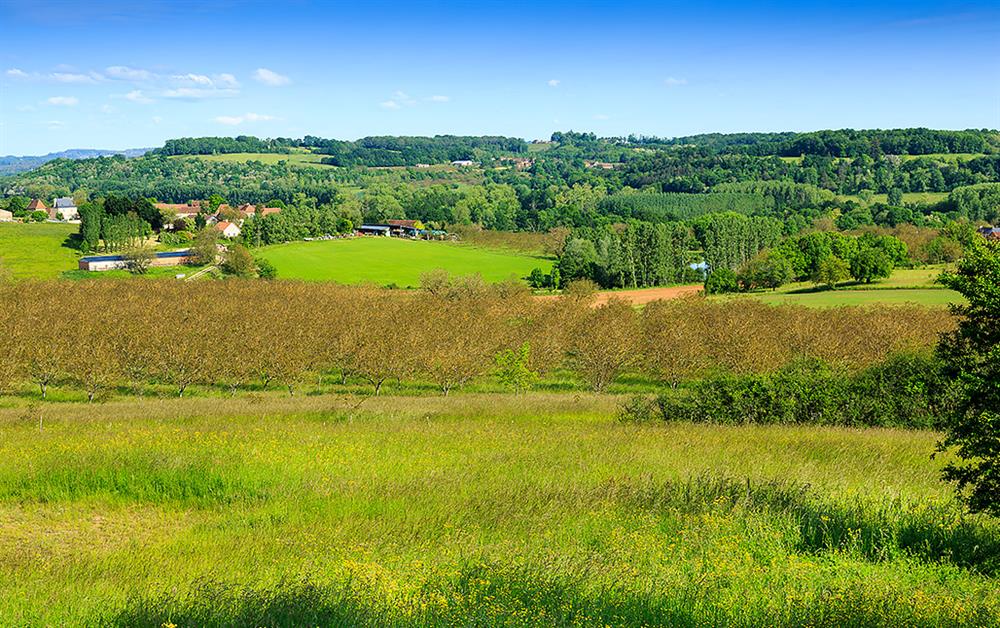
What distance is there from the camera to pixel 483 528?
14430mm

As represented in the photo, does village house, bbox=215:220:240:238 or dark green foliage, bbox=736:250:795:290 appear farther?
village house, bbox=215:220:240:238

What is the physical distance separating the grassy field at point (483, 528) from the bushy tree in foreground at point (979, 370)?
149 centimetres

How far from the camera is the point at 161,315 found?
5678 cm

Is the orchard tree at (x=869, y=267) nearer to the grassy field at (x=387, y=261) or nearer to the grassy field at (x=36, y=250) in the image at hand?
the grassy field at (x=387, y=261)

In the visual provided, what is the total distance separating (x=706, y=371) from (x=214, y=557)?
3950cm

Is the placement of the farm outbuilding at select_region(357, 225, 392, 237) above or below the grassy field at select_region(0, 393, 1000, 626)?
above

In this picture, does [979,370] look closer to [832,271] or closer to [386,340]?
[386,340]

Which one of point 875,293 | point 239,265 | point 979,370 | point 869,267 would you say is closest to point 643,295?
point 875,293

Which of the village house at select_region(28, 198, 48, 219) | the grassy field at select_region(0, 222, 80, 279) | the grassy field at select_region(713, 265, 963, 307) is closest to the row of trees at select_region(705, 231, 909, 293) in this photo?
the grassy field at select_region(713, 265, 963, 307)

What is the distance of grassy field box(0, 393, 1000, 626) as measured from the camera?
975 cm

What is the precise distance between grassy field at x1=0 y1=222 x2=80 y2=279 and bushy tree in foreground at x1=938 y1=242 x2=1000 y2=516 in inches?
3967

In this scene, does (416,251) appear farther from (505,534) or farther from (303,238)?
(505,534)

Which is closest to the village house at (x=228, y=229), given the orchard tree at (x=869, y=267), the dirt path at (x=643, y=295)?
the dirt path at (x=643, y=295)

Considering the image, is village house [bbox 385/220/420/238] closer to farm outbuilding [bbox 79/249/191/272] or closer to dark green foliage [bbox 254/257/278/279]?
farm outbuilding [bbox 79/249/191/272]
